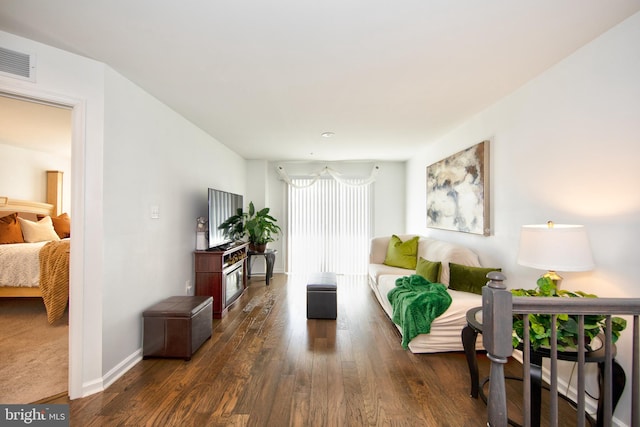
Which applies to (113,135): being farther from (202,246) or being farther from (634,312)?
(634,312)

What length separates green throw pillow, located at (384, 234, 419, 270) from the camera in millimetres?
4305

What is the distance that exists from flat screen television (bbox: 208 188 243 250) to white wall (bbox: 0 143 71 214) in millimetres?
3462

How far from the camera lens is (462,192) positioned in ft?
11.4

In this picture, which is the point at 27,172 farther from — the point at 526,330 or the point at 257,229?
the point at 526,330

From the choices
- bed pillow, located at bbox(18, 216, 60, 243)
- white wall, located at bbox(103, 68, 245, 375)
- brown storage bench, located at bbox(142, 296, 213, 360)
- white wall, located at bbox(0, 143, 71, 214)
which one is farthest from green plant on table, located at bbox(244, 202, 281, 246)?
white wall, located at bbox(0, 143, 71, 214)

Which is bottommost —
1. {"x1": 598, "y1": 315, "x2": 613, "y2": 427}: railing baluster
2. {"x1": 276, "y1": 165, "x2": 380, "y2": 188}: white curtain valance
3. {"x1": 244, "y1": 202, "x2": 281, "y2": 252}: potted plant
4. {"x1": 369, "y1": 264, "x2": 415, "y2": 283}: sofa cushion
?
{"x1": 369, "y1": 264, "x2": 415, "y2": 283}: sofa cushion

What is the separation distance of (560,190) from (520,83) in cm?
101

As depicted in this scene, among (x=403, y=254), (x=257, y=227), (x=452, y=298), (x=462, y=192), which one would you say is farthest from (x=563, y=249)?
(x=257, y=227)

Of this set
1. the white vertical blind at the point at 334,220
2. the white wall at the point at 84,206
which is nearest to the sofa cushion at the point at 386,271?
the white vertical blind at the point at 334,220

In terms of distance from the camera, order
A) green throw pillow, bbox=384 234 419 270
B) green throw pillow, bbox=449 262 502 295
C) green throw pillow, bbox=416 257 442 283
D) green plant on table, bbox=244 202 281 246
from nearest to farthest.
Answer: green throw pillow, bbox=449 262 502 295
green throw pillow, bbox=416 257 442 283
green throw pillow, bbox=384 234 419 270
green plant on table, bbox=244 202 281 246

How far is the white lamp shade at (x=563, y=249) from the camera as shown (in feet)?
5.43

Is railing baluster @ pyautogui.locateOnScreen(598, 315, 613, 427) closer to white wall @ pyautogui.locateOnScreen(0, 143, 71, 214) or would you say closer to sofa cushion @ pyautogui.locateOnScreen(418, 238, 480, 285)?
sofa cushion @ pyautogui.locateOnScreen(418, 238, 480, 285)

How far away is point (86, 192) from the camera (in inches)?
79.2

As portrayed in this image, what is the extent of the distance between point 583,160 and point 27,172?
7.25 meters
